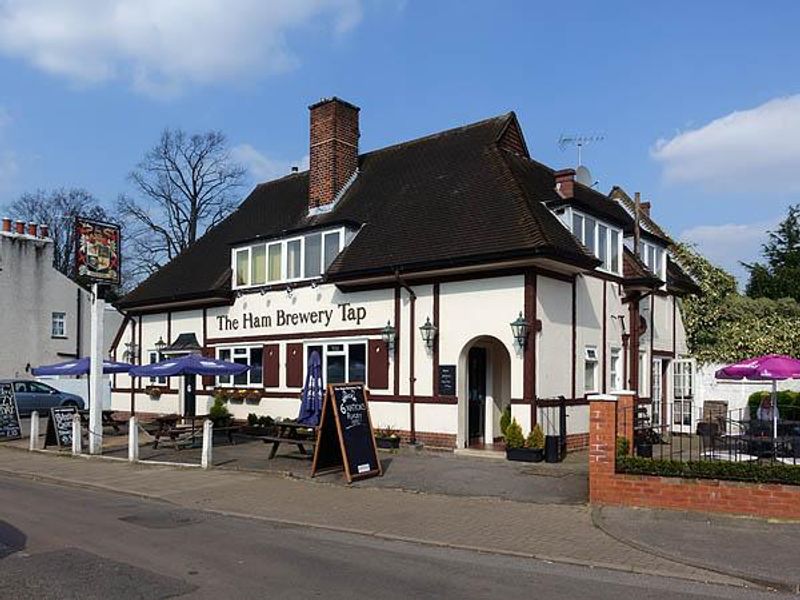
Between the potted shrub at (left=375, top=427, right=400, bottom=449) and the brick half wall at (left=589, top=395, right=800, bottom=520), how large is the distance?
7.05 metres

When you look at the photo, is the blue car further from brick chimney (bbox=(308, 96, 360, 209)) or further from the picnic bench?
brick chimney (bbox=(308, 96, 360, 209))

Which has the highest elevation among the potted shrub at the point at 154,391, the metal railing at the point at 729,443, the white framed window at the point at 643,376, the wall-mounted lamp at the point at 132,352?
the wall-mounted lamp at the point at 132,352

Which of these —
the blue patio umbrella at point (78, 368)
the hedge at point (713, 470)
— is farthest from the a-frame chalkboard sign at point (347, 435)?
the blue patio umbrella at point (78, 368)

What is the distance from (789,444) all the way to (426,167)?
12895 millimetres

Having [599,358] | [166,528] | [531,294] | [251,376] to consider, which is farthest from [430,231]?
[166,528]

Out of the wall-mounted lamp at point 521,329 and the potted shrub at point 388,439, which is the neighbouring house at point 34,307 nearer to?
the potted shrub at point 388,439

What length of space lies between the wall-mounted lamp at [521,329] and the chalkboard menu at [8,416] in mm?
14964

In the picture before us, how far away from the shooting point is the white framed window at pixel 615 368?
20438 millimetres

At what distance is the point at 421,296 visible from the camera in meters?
18.7

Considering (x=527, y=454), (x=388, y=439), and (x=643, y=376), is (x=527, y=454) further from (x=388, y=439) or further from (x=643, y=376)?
(x=643, y=376)

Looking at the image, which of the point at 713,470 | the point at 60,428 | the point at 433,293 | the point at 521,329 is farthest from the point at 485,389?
the point at 60,428

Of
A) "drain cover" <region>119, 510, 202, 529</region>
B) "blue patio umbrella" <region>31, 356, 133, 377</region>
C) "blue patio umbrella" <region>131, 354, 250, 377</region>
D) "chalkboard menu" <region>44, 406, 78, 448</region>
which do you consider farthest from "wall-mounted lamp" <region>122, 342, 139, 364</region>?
"drain cover" <region>119, 510, 202, 529</region>

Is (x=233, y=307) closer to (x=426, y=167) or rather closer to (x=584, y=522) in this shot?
(x=426, y=167)

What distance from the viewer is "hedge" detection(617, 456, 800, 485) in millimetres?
10383
